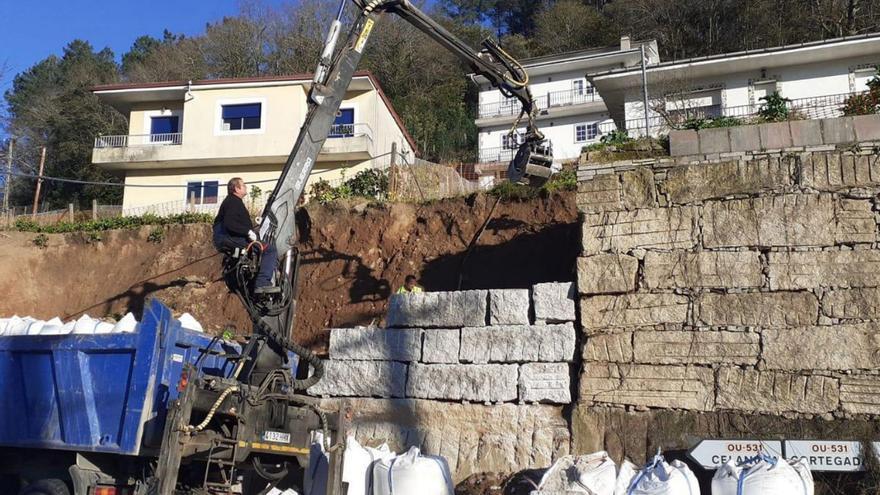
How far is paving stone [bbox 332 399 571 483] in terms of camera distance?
8773mm

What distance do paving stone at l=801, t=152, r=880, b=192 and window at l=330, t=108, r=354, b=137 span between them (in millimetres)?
21131

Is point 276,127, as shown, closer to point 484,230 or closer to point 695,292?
point 484,230

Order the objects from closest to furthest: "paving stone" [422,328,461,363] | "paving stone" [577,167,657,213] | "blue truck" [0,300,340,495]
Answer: "blue truck" [0,300,340,495] < "paving stone" [577,167,657,213] < "paving stone" [422,328,461,363]

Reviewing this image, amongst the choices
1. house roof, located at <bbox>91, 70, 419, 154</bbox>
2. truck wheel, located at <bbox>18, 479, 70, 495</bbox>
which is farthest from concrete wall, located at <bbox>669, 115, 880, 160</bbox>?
→ house roof, located at <bbox>91, 70, 419, 154</bbox>

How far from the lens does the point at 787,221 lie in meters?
8.25

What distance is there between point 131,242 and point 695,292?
49.1ft

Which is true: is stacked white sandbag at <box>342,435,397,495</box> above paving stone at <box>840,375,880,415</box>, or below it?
below

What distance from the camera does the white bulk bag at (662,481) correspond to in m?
6.75

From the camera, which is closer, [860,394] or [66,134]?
[860,394]

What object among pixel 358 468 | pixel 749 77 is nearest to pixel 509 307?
pixel 358 468

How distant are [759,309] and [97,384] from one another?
22.4ft

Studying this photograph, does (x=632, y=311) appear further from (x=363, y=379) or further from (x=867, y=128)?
(x=363, y=379)

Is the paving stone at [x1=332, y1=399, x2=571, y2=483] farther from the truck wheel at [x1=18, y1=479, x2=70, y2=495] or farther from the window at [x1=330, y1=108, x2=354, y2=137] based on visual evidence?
the window at [x1=330, y1=108, x2=354, y2=137]

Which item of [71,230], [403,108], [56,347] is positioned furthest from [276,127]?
[56,347]
